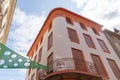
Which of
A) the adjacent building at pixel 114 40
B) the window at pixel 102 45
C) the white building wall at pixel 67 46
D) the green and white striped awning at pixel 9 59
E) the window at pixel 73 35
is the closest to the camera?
the green and white striped awning at pixel 9 59

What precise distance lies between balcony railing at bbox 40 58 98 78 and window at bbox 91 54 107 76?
128 cm

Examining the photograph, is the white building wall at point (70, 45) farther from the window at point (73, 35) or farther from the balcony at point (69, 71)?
the balcony at point (69, 71)

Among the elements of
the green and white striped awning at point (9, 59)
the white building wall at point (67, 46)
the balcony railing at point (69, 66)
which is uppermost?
the white building wall at point (67, 46)

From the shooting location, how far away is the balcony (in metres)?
10.4

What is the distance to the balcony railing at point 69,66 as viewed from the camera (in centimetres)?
1158

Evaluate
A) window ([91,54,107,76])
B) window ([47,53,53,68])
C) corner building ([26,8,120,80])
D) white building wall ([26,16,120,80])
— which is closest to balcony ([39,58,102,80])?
corner building ([26,8,120,80])

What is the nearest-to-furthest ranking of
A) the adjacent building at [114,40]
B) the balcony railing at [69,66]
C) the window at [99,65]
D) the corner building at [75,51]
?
the corner building at [75,51] < the balcony railing at [69,66] < the window at [99,65] < the adjacent building at [114,40]

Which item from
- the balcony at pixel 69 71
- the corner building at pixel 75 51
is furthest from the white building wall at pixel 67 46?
the balcony at pixel 69 71

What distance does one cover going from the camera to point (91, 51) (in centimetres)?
1533

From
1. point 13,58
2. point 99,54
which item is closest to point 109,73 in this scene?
point 99,54

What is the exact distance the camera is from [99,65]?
14.6 meters

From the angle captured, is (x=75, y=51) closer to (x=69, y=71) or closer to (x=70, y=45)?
(x=70, y=45)

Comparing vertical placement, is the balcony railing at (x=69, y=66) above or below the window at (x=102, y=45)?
below

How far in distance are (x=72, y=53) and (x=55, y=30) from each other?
336 cm
